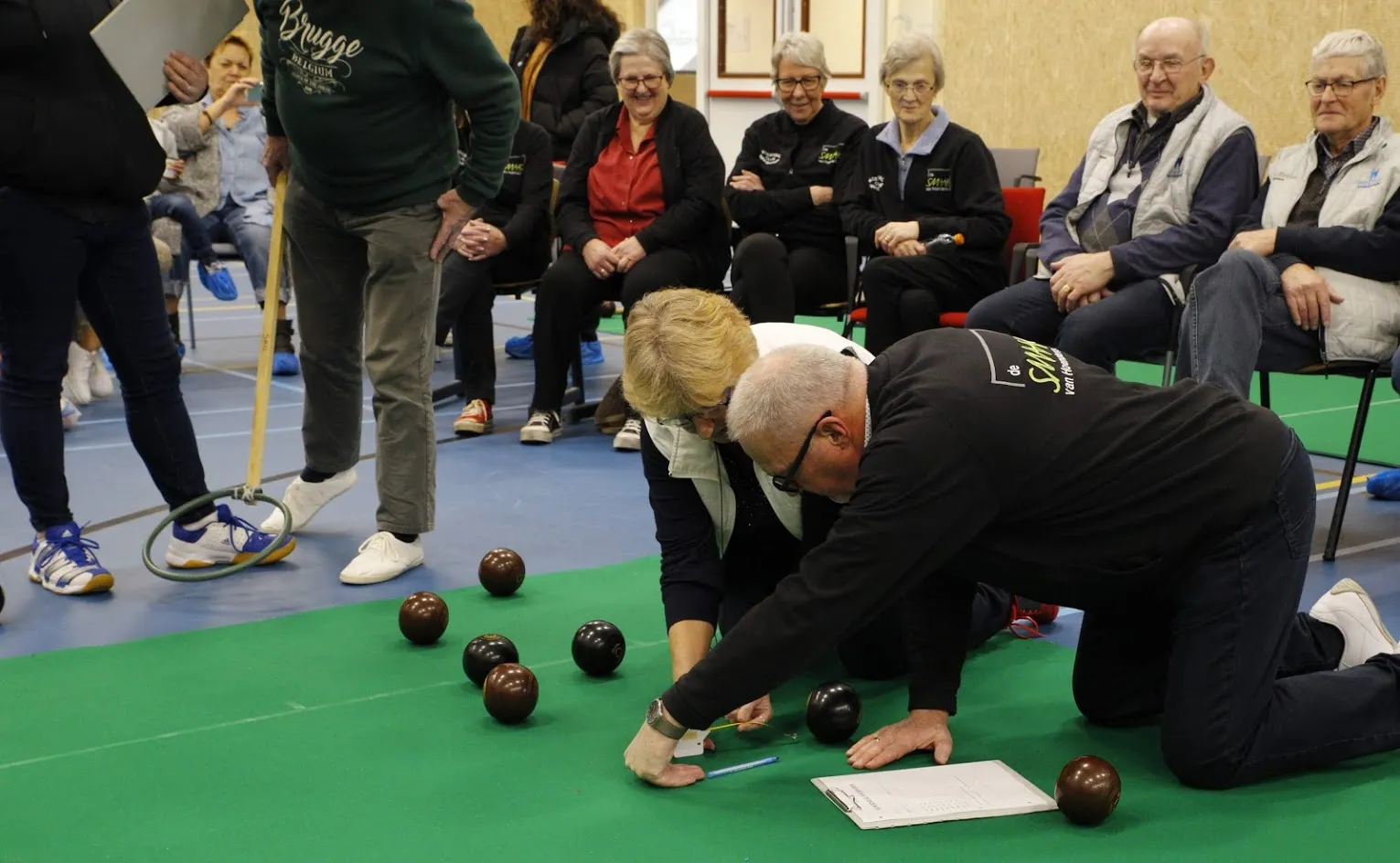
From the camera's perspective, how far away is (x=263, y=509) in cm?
462

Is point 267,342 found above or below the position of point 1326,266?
below

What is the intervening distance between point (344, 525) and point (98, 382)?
2.81 meters

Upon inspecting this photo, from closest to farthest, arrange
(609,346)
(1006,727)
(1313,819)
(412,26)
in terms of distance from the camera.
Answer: (1313,819) → (1006,727) → (412,26) → (609,346)

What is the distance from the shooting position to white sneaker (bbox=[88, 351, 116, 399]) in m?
6.57

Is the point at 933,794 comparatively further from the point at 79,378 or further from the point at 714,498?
the point at 79,378

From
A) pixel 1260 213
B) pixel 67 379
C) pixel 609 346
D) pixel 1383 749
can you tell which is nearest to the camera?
pixel 1383 749

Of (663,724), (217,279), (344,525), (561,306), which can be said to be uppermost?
(663,724)

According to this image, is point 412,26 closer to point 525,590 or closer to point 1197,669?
point 525,590

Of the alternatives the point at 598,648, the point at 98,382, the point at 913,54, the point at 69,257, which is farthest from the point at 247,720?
the point at 98,382

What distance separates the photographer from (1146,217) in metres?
4.43

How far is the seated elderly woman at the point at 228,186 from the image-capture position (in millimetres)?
7184

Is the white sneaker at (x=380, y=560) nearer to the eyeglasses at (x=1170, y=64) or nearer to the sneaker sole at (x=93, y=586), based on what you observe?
the sneaker sole at (x=93, y=586)

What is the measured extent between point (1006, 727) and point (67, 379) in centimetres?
502

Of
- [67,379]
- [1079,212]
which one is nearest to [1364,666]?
[1079,212]
